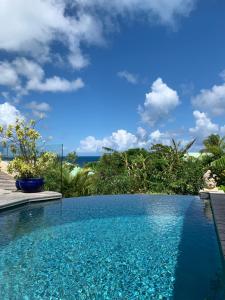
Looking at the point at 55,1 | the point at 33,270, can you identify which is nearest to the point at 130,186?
the point at 55,1

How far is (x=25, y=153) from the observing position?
1345cm

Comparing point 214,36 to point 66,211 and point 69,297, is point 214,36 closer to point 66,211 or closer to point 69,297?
point 66,211

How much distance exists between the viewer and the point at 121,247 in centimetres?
678

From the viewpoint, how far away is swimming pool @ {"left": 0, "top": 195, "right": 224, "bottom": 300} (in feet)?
15.3

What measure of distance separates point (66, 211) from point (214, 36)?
46.0 ft

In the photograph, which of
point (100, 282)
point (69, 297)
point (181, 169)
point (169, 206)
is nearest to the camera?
point (69, 297)

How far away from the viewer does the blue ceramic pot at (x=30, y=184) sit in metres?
13.1

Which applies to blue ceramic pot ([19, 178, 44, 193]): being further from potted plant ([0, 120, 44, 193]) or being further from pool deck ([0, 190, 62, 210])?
pool deck ([0, 190, 62, 210])

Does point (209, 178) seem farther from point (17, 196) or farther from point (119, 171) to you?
point (17, 196)

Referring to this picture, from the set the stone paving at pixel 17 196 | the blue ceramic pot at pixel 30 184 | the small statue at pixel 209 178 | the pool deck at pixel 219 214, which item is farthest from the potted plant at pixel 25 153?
the small statue at pixel 209 178

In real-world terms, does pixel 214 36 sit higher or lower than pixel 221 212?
higher

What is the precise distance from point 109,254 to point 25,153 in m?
8.06

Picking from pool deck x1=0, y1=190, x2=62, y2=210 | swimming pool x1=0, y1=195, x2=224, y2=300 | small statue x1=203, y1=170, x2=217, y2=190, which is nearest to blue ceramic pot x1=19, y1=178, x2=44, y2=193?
pool deck x1=0, y1=190, x2=62, y2=210

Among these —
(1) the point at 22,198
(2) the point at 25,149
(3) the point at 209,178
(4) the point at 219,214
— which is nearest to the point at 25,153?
(2) the point at 25,149
